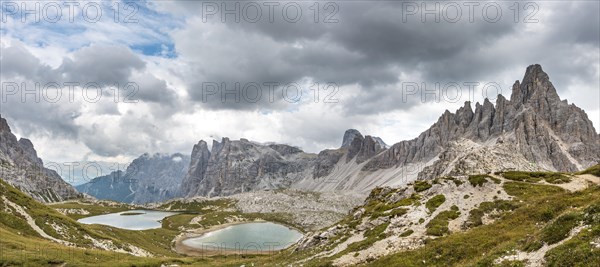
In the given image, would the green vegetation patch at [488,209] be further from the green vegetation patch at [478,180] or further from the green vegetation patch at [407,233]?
the green vegetation patch at [407,233]

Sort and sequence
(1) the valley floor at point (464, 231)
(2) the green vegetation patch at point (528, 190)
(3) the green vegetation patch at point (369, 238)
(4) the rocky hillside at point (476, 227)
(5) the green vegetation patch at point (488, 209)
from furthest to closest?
(2) the green vegetation patch at point (528, 190) → (3) the green vegetation patch at point (369, 238) → (5) the green vegetation patch at point (488, 209) → (1) the valley floor at point (464, 231) → (4) the rocky hillside at point (476, 227)

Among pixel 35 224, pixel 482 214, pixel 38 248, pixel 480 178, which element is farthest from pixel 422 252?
pixel 35 224


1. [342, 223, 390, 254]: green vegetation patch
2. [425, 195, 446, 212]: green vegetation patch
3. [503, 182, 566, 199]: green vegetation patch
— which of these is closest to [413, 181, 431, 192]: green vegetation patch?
[425, 195, 446, 212]: green vegetation patch

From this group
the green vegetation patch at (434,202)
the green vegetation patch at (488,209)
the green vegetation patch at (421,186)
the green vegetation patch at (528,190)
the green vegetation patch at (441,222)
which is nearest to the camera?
the green vegetation patch at (441,222)

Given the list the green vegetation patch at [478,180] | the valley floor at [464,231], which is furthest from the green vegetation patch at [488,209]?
the green vegetation patch at [478,180]

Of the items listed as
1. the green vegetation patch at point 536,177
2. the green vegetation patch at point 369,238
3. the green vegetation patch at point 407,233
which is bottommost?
the green vegetation patch at point 369,238

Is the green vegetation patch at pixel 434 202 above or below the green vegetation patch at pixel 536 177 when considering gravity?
below

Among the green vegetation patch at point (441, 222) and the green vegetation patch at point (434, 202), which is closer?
the green vegetation patch at point (441, 222)

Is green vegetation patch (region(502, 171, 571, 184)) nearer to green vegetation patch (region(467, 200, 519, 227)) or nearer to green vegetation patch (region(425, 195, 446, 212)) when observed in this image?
green vegetation patch (region(467, 200, 519, 227))

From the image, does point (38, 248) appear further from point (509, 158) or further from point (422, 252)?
point (509, 158)
